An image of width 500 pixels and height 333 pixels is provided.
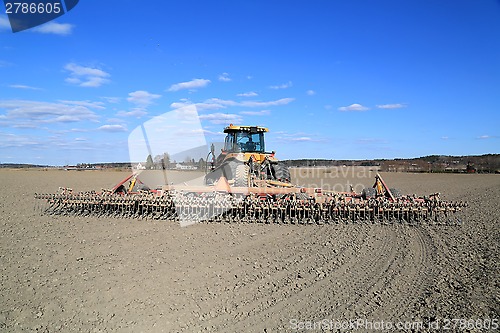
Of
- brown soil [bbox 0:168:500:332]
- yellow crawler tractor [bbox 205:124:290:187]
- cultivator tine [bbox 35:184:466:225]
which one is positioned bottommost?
brown soil [bbox 0:168:500:332]

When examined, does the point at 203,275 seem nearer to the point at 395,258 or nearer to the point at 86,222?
the point at 395,258

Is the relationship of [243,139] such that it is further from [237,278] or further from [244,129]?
[237,278]

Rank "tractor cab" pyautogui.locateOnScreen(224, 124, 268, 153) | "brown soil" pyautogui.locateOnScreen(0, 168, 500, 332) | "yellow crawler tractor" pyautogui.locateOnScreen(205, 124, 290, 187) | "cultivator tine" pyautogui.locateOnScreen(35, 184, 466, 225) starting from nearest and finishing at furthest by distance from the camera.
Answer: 1. "brown soil" pyautogui.locateOnScreen(0, 168, 500, 332)
2. "cultivator tine" pyautogui.locateOnScreen(35, 184, 466, 225)
3. "yellow crawler tractor" pyautogui.locateOnScreen(205, 124, 290, 187)
4. "tractor cab" pyautogui.locateOnScreen(224, 124, 268, 153)

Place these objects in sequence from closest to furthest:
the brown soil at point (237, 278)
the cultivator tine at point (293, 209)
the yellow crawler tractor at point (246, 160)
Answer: the brown soil at point (237, 278), the cultivator tine at point (293, 209), the yellow crawler tractor at point (246, 160)

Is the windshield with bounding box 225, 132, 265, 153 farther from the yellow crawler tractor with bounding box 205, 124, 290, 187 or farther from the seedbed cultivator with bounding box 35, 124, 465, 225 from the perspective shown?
the seedbed cultivator with bounding box 35, 124, 465, 225

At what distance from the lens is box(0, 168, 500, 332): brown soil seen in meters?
3.11

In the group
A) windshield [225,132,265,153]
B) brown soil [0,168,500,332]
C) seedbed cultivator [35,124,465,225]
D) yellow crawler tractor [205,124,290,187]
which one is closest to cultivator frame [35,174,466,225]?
seedbed cultivator [35,124,465,225]

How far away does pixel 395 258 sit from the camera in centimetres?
488

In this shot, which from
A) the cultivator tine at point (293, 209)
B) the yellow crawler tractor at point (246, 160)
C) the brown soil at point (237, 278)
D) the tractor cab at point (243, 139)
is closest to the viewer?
the brown soil at point (237, 278)

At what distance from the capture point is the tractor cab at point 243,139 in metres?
10.3

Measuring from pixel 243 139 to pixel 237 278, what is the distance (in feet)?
22.1

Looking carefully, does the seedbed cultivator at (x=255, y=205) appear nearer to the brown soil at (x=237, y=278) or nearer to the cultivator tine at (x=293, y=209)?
the cultivator tine at (x=293, y=209)

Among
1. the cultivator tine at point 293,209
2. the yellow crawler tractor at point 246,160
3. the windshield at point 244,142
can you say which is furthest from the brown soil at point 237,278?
the windshield at point 244,142

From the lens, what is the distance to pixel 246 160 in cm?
979
